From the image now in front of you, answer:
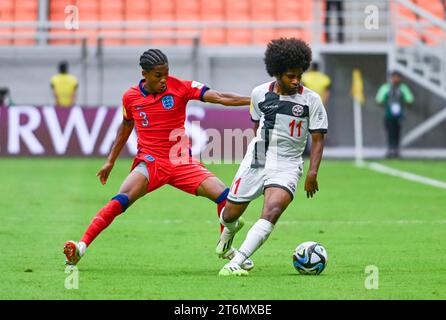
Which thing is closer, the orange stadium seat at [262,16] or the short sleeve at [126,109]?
the short sleeve at [126,109]

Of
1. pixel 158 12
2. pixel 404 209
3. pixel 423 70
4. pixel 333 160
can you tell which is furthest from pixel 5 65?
pixel 404 209

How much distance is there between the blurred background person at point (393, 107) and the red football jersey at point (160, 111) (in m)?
18.2

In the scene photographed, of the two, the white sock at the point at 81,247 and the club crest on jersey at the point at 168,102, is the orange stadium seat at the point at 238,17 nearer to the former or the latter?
the club crest on jersey at the point at 168,102

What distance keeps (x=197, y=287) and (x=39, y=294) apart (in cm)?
129

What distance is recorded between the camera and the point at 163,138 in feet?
34.9

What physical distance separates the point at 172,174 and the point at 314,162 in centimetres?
157

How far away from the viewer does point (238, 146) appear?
26578 mm

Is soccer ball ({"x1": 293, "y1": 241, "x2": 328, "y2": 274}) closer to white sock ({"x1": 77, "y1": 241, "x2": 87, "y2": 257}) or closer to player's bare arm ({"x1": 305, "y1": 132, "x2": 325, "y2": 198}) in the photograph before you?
player's bare arm ({"x1": 305, "y1": 132, "x2": 325, "y2": 198})

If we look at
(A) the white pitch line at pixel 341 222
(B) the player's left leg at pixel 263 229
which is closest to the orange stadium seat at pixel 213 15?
(A) the white pitch line at pixel 341 222

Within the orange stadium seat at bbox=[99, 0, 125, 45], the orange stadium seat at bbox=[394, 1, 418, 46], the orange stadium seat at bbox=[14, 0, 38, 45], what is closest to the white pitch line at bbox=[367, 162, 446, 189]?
the orange stadium seat at bbox=[394, 1, 418, 46]

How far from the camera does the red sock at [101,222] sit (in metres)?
10.0

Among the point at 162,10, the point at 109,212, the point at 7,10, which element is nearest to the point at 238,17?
the point at 162,10

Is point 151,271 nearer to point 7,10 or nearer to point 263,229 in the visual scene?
point 263,229
